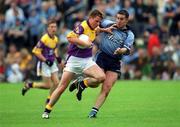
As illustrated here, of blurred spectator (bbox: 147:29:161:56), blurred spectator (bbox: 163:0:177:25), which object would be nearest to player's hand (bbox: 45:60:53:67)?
blurred spectator (bbox: 147:29:161:56)

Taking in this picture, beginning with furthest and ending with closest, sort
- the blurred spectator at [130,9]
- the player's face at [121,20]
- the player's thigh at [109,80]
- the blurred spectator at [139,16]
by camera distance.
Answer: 1. the blurred spectator at [139,16]
2. the blurred spectator at [130,9]
3. the player's thigh at [109,80]
4. the player's face at [121,20]

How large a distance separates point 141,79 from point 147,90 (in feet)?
17.9

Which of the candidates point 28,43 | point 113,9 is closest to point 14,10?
point 28,43

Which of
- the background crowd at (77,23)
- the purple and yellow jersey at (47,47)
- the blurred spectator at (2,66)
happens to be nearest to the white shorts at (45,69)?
the purple and yellow jersey at (47,47)

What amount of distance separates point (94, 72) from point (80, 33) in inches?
37.5

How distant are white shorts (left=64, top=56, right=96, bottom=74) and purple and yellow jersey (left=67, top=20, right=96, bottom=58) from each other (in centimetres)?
9

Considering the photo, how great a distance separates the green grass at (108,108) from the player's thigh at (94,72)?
0.93 m

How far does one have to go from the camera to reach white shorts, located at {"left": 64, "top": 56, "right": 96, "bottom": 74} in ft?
48.5

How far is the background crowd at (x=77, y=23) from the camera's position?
28.2 metres

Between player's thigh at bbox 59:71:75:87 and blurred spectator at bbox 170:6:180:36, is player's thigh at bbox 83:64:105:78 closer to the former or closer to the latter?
player's thigh at bbox 59:71:75:87

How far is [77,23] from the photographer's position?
2859cm

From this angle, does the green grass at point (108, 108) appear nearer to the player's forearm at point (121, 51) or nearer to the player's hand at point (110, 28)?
the player's forearm at point (121, 51)

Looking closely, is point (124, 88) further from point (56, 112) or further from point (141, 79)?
point (56, 112)

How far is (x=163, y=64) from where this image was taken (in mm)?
28922
